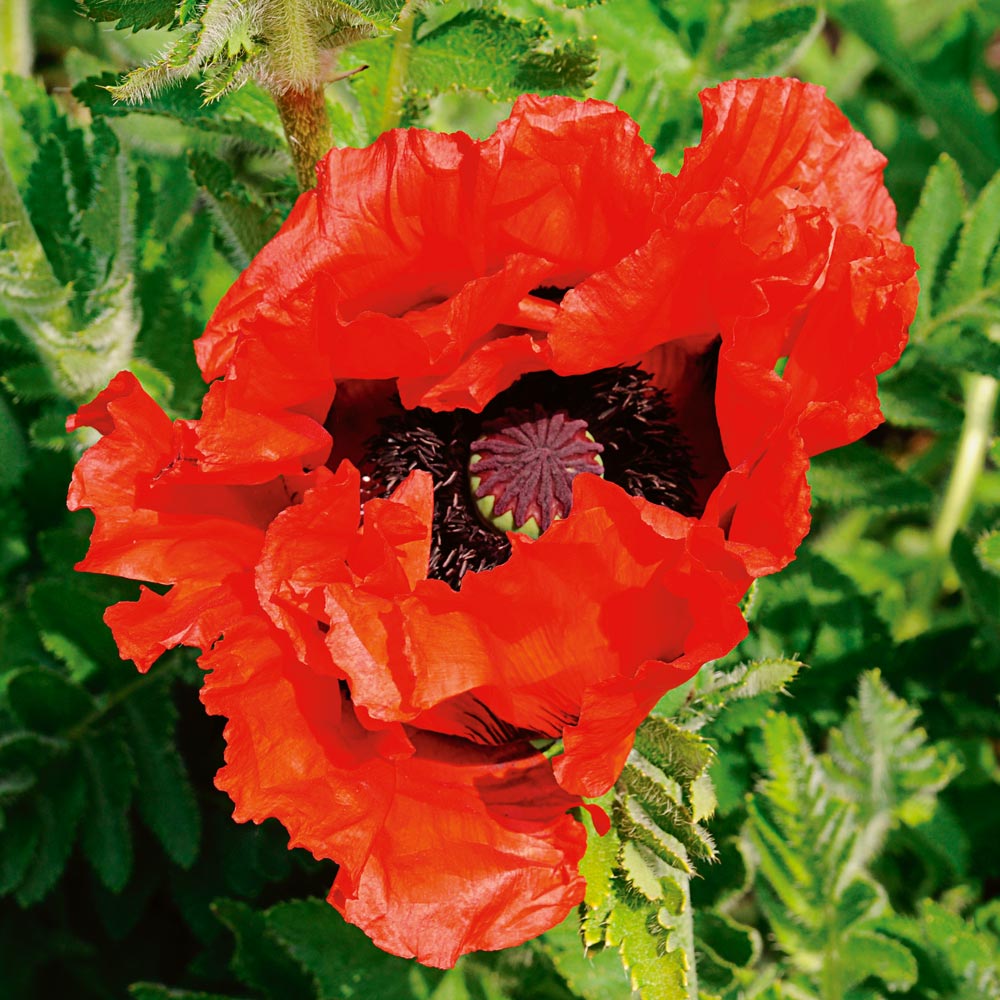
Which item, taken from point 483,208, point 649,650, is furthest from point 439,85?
point 649,650

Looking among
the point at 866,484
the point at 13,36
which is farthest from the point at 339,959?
the point at 13,36

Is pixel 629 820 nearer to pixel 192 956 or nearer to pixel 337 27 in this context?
pixel 337 27

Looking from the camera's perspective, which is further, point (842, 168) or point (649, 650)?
point (842, 168)

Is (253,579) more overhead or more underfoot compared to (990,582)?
more overhead

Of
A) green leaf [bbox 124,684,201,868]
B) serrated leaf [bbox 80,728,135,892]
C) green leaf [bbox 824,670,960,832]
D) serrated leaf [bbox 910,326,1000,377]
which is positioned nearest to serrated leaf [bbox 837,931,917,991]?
green leaf [bbox 824,670,960,832]

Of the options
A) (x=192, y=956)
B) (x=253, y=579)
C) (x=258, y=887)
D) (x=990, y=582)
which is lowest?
(x=192, y=956)

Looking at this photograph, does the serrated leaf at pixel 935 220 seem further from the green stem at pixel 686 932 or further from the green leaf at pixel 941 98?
the green stem at pixel 686 932

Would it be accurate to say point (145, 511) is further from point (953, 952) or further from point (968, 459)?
point (968, 459)
